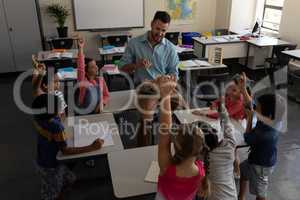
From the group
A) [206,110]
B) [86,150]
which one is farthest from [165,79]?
[206,110]

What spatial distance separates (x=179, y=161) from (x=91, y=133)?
1140 mm

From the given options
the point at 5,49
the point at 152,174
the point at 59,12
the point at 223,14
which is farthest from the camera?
the point at 223,14

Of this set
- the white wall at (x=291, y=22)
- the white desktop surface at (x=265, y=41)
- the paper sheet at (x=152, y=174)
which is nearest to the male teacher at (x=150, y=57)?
the paper sheet at (x=152, y=174)

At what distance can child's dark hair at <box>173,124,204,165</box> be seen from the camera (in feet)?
4.70

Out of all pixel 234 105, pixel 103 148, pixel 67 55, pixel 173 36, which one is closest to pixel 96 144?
pixel 103 148

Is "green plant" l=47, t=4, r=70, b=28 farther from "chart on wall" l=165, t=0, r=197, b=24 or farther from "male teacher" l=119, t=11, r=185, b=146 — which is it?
"male teacher" l=119, t=11, r=185, b=146

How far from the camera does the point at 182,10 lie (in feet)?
24.3

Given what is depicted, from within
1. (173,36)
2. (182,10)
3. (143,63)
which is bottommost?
(173,36)

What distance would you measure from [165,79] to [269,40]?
5426 mm

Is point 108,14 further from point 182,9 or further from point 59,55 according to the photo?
point 59,55

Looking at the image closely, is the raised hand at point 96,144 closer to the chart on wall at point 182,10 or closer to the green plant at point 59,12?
the green plant at point 59,12

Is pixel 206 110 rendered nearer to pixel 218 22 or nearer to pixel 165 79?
pixel 165 79

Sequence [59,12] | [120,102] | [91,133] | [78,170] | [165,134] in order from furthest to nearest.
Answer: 1. [59,12]
2. [78,170]
3. [120,102]
4. [91,133]
5. [165,134]

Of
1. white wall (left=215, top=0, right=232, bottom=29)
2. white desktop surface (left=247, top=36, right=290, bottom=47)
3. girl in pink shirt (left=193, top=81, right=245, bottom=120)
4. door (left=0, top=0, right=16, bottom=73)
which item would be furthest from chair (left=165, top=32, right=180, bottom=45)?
girl in pink shirt (left=193, top=81, right=245, bottom=120)
